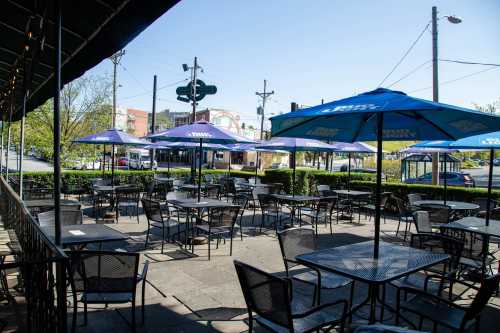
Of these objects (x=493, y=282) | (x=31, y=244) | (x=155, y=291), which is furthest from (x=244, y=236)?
(x=493, y=282)

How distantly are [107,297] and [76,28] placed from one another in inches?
101

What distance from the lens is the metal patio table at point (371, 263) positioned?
121 inches

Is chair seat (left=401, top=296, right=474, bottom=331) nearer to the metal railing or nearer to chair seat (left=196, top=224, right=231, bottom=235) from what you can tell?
the metal railing

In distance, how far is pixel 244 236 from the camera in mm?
7977

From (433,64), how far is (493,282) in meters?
12.8

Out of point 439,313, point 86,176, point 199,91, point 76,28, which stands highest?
point 199,91

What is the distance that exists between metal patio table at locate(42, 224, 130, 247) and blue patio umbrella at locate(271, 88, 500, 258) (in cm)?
221

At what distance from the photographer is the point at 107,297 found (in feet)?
11.0

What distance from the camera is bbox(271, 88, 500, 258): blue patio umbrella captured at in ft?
10.6

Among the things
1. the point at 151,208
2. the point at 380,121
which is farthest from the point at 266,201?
the point at 380,121

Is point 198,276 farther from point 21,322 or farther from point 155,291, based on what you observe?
point 21,322

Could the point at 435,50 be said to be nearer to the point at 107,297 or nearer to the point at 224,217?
the point at 224,217

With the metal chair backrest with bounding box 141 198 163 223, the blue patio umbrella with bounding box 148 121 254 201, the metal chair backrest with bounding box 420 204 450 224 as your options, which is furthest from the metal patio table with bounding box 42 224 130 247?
the metal chair backrest with bounding box 420 204 450 224

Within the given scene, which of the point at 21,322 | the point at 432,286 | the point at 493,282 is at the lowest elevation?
the point at 21,322
